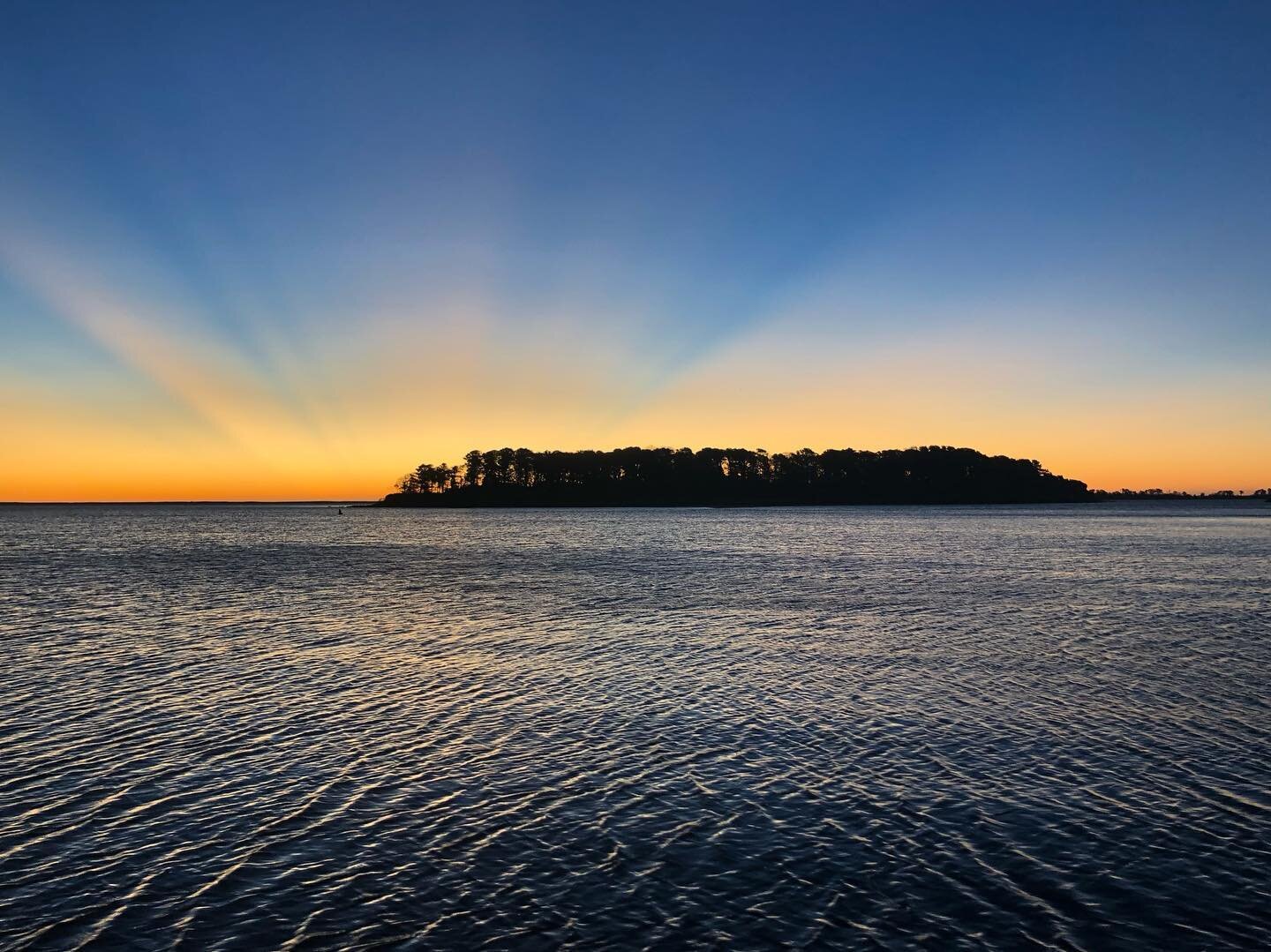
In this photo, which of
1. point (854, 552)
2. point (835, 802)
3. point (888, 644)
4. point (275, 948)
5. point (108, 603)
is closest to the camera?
point (275, 948)

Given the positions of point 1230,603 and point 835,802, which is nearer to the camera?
point 835,802

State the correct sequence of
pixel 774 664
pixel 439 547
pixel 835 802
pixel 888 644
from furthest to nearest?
pixel 439 547 → pixel 888 644 → pixel 774 664 → pixel 835 802

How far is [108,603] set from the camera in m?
50.0

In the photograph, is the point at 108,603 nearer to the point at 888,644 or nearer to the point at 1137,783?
the point at 888,644

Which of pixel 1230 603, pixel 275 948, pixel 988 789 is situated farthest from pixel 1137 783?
pixel 1230 603

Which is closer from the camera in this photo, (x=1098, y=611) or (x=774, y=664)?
(x=774, y=664)

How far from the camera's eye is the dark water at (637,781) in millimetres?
12438

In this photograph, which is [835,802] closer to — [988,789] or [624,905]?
[988,789]

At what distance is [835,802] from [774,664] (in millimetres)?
14305

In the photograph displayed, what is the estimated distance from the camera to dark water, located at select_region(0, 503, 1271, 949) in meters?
12.4

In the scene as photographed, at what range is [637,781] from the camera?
18.2m

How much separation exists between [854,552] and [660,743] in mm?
78206

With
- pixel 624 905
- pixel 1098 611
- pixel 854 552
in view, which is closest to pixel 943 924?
pixel 624 905

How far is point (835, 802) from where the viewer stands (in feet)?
55.5
